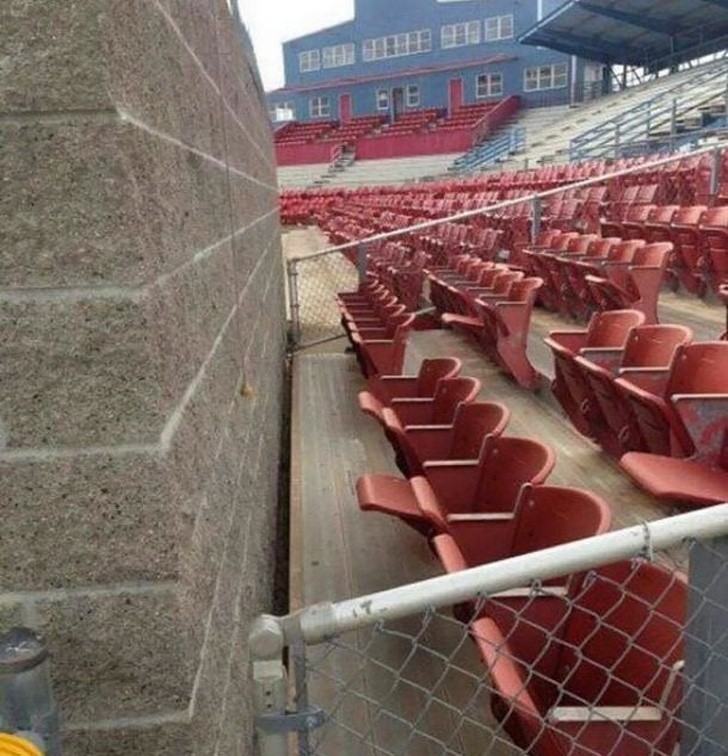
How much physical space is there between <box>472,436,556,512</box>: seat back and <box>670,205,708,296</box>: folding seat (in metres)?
3.44

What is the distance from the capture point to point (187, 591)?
1.02 meters

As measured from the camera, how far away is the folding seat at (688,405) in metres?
2.27

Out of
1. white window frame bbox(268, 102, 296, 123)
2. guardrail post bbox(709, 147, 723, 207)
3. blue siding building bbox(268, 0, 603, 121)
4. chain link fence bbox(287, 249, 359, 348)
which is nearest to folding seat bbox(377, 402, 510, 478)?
chain link fence bbox(287, 249, 359, 348)

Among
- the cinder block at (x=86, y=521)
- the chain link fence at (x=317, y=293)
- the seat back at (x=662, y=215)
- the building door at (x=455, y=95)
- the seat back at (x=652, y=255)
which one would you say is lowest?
the chain link fence at (x=317, y=293)

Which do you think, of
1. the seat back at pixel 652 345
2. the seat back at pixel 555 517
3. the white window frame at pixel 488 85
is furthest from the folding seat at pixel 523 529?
the white window frame at pixel 488 85

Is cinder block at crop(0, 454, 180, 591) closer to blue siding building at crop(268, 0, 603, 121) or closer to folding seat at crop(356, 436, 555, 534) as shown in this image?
folding seat at crop(356, 436, 555, 534)

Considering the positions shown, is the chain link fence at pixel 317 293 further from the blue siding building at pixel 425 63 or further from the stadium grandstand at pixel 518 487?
the blue siding building at pixel 425 63

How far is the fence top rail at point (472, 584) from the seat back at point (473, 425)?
1.37m

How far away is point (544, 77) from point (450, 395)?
2778cm

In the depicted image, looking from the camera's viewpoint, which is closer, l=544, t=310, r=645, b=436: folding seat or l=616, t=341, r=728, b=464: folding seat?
l=616, t=341, r=728, b=464: folding seat

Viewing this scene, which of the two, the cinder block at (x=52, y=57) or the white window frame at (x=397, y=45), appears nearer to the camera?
the cinder block at (x=52, y=57)

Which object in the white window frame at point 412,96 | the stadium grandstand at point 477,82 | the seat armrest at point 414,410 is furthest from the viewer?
the white window frame at point 412,96

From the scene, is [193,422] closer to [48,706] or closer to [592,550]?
[48,706]

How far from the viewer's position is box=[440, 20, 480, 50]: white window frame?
1132 inches
